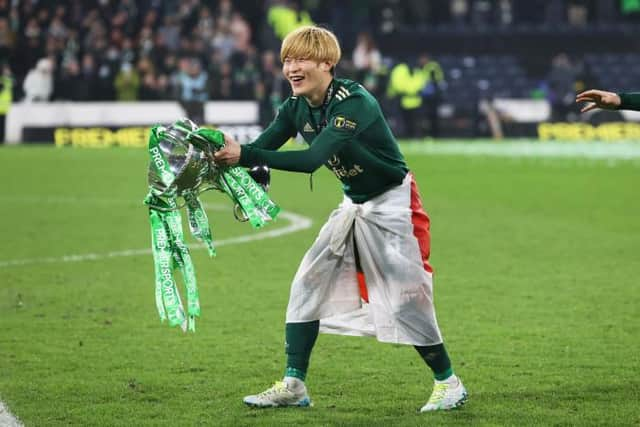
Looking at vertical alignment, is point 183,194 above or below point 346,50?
above

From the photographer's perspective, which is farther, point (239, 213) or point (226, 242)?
point (226, 242)

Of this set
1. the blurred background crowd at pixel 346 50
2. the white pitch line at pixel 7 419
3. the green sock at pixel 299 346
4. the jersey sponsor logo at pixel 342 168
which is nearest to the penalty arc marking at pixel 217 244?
the white pitch line at pixel 7 419

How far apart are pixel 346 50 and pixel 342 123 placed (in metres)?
27.4

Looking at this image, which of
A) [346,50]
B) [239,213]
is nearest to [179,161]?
[239,213]

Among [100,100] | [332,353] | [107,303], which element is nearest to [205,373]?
[332,353]

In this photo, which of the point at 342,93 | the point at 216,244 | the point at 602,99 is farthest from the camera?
the point at 216,244

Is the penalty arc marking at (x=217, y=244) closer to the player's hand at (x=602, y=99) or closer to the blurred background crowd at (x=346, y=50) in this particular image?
the player's hand at (x=602, y=99)

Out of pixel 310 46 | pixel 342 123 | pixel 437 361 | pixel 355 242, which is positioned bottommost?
pixel 437 361

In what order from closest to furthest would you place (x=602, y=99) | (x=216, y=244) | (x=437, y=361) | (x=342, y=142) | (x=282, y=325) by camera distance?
(x=342, y=142) → (x=437, y=361) → (x=602, y=99) → (x=282, y=325) → (x=216, y=244)

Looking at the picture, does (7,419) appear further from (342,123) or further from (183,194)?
(342,123)

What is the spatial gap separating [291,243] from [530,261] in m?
2.27

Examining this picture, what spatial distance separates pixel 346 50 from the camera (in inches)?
1277

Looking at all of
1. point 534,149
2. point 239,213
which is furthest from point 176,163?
point 534,149

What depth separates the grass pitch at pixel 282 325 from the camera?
569cm
